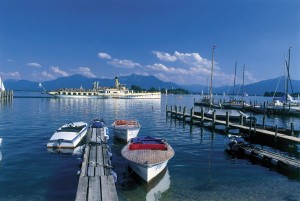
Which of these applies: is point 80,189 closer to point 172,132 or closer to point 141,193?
point 141,193

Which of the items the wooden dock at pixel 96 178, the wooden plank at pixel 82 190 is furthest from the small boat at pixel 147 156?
the wooden plank at pixel 82 190

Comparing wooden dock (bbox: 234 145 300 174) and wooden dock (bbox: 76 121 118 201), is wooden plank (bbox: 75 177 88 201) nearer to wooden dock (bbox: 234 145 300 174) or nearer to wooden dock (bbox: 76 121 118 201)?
wooden dock (bbox: 76 121 118 201)

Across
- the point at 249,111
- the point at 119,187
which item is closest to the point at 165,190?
the point at 119,187

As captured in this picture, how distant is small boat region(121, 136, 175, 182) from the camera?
1705cm

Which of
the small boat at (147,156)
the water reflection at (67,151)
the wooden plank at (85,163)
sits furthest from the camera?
the water reflection at (67,151)

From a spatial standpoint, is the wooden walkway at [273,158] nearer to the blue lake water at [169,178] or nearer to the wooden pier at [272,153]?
the wooden pier at [272,153]

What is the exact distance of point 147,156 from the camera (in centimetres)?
1844

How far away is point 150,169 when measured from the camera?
1695 centimetres

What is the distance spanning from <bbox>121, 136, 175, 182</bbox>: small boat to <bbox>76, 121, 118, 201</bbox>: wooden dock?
5.27 feet

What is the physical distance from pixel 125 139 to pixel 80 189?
17.8m

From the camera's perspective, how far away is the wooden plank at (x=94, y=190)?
13.0m

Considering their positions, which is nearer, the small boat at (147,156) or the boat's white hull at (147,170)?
the boat's white hull at (147,170)

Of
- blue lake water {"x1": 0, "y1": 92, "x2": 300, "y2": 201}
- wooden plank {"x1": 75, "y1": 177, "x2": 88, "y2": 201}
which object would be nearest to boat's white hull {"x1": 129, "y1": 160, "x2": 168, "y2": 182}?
blue lake water {"x1": 0, "y1": 92, "x2": 300, "y2": 201}

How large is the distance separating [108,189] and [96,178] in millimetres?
1726
